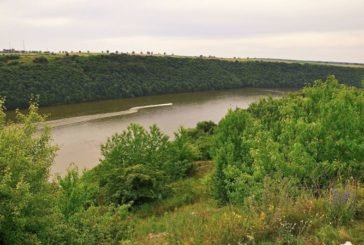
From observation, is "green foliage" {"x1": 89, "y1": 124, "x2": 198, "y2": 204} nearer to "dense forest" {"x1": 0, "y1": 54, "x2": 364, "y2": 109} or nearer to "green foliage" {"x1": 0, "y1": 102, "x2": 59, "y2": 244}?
"green foliage" {"x1": 0, "y1": 102, "x2": 59, "y2": 244}

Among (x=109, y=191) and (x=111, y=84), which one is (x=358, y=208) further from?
(x=111, y=84)

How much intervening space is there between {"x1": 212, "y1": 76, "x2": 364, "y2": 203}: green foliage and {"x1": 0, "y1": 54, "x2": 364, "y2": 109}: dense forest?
51567 mm

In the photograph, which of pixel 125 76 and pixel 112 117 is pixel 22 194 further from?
pixel 125 76

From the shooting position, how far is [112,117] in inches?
2586

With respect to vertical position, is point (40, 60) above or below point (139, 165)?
above

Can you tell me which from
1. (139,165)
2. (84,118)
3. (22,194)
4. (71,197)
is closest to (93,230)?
(22,194)

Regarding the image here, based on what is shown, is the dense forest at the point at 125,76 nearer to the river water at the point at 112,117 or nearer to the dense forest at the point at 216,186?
the river water at the point at 112,117

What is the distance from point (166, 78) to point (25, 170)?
9663 cm

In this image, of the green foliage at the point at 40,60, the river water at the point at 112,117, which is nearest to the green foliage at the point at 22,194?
the river water at the point at 112,117

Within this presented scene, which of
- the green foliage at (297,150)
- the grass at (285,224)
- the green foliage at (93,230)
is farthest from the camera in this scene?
the green foliage at (93,230)

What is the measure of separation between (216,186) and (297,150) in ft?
19.0

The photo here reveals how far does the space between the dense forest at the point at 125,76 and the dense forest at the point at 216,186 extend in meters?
49.3

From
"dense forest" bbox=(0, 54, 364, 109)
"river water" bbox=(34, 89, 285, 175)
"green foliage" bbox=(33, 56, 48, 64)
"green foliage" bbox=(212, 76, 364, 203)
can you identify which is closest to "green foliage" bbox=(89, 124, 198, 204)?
"green foliage" bbox=(212, 76, 364, 203)

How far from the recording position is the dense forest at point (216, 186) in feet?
20.2
